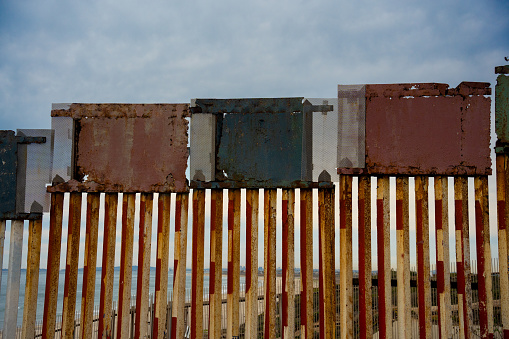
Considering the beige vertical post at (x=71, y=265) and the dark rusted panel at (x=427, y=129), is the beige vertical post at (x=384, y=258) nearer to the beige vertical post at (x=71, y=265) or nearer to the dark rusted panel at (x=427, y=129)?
the dark rusted panel at (x=427, y=129)

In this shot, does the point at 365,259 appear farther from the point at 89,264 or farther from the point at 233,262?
the point at 89,264

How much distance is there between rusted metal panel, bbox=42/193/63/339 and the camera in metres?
6.68

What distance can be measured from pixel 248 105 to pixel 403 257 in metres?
3.14

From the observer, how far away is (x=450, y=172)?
6.32 metres

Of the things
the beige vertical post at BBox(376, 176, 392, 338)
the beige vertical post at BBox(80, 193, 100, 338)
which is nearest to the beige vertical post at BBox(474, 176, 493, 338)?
the beige vertical post at BBox(376, 176, 392, 338)

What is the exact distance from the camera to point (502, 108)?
250 inches

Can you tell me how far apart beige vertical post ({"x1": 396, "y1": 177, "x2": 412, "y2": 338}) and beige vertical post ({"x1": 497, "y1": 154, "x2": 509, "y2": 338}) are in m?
1.29

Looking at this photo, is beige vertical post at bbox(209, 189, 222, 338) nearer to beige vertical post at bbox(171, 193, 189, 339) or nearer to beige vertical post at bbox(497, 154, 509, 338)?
beige vertical post at bbox(171, 193, 189, 339)

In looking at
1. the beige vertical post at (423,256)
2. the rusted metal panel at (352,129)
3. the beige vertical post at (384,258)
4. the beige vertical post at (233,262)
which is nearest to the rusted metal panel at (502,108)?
the beige vertical post at (423,256)

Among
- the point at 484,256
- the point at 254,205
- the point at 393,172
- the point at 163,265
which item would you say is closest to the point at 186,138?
the point at 254,205

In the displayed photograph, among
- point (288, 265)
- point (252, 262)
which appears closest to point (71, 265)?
point (252, 262)

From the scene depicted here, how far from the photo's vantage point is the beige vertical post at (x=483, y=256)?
6.17 meters

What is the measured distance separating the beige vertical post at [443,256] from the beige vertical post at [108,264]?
187 inches

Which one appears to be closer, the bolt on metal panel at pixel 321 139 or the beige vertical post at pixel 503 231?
the beige vertical post at pixel 503 231
